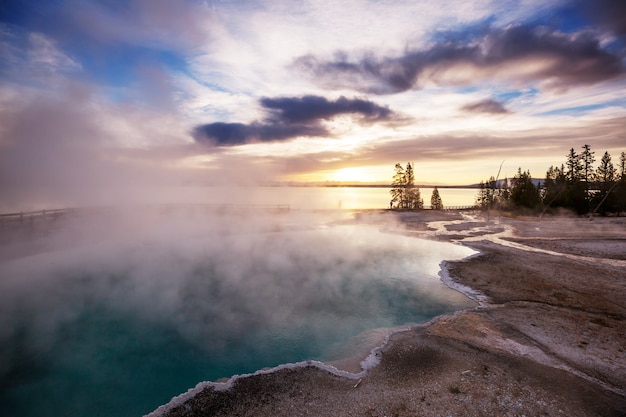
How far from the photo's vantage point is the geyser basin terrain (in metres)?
8.02

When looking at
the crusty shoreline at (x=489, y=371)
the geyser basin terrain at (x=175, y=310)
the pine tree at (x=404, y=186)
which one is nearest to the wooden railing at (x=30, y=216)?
the geyser basin terrain at (x=175, y=310)

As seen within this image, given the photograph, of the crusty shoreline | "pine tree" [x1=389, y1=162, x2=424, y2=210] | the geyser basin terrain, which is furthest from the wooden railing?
"pine tree" [x1=389, y1=162, x2=424, y2=210]

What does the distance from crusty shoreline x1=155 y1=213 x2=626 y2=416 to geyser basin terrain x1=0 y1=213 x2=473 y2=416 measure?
54.1 inches

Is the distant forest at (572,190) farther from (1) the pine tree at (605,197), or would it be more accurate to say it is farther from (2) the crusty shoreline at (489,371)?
(2) the crusty shoreline at (489,371)

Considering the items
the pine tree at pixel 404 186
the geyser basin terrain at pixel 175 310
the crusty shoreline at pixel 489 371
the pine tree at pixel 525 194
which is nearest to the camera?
the crusty shoreline at pixel 489 371

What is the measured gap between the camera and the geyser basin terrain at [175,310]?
8023 millimetres

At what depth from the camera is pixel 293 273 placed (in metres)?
17.1

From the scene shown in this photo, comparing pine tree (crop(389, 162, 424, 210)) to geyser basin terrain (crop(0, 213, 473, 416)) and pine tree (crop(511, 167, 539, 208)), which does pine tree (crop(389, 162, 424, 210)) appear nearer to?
pine tree (crop(511, 167, 539, 208))

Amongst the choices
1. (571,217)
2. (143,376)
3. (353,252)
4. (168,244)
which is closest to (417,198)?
(571,217)

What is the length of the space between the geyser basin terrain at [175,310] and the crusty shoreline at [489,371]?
54.1 inches

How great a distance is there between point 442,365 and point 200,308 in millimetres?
8986

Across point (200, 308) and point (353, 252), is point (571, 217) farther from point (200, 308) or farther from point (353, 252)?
point (200, 308)

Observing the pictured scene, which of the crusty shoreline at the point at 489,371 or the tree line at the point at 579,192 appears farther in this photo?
the tree line at the point at 579,192

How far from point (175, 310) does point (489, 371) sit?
1079cm
